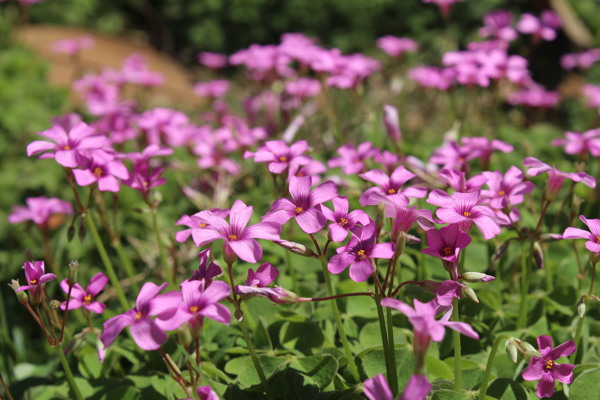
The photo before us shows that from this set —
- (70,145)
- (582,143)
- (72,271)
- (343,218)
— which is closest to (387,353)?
(343,218)

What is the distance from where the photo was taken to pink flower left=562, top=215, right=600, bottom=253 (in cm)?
151

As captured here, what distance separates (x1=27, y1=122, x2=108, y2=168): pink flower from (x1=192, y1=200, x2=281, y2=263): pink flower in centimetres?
53

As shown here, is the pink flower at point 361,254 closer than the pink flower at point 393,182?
Yes

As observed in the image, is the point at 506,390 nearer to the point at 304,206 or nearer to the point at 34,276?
the point at 304,206

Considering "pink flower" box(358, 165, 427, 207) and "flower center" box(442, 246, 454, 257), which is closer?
"flower center" box(442, 246, 454, 257)

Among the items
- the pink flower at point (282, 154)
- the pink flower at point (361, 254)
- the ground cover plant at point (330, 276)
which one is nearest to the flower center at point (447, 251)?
the ground cover plant at point (330, 276)

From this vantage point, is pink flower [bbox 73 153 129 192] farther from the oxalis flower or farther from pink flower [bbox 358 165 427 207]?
the oxalis flower

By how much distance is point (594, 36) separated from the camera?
6801 mm

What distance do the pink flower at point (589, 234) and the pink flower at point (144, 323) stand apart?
0.99 meters

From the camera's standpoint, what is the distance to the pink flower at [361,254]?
4.47 feet

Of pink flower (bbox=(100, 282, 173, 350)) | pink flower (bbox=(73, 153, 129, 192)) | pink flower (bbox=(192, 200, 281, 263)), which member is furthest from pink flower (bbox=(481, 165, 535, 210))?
pink flower (bbox=(73, 153, 129, 192))

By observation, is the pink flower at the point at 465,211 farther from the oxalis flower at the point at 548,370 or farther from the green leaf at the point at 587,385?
the green leaf at the point at 587,385

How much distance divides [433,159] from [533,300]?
597mm

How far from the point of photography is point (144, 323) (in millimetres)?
1276
